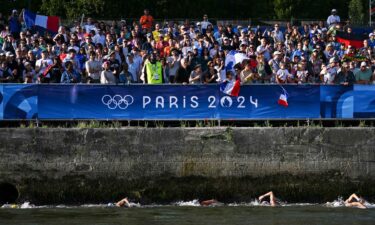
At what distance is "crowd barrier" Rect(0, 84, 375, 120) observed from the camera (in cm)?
2155

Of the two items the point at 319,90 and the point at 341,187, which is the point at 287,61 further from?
the point at 341,187

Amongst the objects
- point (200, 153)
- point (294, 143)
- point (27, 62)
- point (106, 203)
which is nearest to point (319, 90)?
point (294, 143)

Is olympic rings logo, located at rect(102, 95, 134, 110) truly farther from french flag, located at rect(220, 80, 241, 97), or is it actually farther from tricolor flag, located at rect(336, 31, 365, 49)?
tricolor flag, located at rect(336, 31, 365, 49)

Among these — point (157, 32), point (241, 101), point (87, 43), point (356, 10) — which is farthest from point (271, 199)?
point (356, 10)

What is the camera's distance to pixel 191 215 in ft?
62.2

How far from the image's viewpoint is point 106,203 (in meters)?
20.4

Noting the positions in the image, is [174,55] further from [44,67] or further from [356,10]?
[356,10]

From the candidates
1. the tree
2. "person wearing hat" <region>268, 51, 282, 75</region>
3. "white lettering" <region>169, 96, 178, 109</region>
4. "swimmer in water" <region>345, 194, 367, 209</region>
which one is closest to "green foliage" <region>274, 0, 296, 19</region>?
the tree

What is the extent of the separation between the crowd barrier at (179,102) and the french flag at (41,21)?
654cm

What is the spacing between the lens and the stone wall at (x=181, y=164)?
2033cm

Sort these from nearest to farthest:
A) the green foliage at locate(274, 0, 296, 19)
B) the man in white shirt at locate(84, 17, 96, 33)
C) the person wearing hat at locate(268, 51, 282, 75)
→ the person wearing hat at locate(268, 51, 282, 75)
the man in white shirt at locate(84, 17, 96, 33)
the green foliage at locate(274, 0, 296, 19)

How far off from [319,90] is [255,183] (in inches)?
130

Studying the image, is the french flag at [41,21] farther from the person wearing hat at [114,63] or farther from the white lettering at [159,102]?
the white lettering at [159,102]

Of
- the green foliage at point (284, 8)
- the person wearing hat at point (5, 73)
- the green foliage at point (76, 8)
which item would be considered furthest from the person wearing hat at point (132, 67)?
the green foliage at point (284, 8)
